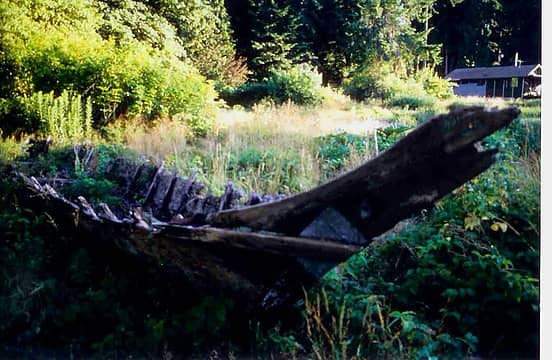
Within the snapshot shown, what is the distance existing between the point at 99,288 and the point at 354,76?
1.82 metres

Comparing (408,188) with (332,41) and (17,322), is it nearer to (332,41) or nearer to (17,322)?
(332,41)

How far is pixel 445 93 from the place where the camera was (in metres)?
2.33

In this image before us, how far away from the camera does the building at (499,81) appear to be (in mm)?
1990

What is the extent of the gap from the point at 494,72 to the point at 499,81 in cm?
10

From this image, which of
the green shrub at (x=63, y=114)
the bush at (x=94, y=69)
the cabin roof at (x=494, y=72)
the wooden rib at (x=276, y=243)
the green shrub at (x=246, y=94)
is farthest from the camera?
the green shrub at (x=246, y=94)

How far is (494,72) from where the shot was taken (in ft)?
7.50

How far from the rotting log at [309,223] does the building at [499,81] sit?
842 millimetres

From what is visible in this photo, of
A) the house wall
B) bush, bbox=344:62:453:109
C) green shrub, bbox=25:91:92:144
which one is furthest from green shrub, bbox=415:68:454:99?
green shrub, bbox=25:91:92:144

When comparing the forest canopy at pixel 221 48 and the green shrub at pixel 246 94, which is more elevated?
the forest canopy at pixel 221 48

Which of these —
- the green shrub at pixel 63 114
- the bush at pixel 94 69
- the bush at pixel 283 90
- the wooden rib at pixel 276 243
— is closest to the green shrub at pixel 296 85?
the bush at pixel 283 90

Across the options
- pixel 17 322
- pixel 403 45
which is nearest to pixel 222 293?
pixel 17 322

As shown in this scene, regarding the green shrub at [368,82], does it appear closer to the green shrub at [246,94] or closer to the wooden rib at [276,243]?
the green shrub at [246,94]

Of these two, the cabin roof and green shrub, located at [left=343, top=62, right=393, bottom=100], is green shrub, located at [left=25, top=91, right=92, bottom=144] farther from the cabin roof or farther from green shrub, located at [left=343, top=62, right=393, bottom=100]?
the cabin roof

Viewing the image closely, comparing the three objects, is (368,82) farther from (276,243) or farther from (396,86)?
(276,243)
